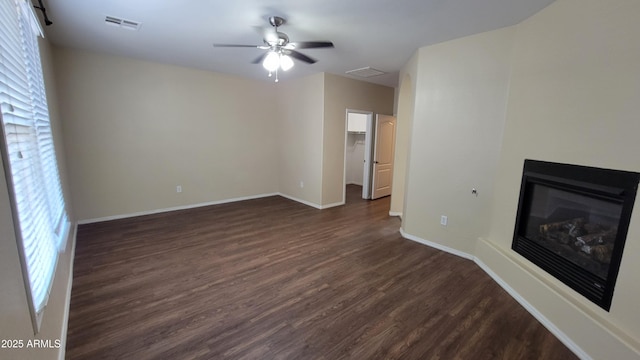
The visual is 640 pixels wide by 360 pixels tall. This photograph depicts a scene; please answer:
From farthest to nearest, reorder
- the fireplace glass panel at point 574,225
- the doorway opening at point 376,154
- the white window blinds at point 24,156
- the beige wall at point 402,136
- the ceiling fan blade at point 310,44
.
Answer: the doorway opening at point 376,154 → the beige wall at point 402,136 → the ceiling fan blade at point 310,44 → the fireplace glass panel at point 574,225 → the white window blinds at point 24,156

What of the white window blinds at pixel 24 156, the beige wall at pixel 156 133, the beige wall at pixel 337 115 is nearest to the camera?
the white window blinds at pixel 24 156

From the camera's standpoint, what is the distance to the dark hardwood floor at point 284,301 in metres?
1.83

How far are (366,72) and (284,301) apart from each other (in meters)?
3.88

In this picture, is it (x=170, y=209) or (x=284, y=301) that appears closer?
(x=284, y=301)

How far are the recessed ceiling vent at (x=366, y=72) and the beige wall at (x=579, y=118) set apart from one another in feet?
7.14

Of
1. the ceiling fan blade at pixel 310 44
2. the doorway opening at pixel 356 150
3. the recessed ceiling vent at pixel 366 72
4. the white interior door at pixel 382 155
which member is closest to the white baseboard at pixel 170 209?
the white interior door at pixel 382 155

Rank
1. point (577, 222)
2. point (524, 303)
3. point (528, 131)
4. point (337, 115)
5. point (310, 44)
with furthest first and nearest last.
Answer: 1. point (337, 115)
2. point (310, 44)
3. point (528, 131)
4. point (524, 303)
5. point (577, 222)

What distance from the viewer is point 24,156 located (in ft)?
4.59

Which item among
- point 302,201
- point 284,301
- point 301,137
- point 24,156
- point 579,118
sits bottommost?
point 284,301

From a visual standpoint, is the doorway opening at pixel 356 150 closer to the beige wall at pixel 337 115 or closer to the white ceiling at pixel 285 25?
the beige wall at pixel 337 115

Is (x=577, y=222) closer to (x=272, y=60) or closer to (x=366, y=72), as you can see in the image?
(x=272, y=60)

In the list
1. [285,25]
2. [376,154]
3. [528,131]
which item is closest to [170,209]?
[285,25]

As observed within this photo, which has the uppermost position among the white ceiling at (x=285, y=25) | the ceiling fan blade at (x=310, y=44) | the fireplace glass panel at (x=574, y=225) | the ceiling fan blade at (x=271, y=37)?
the white ceiling at (x=285, y=25)

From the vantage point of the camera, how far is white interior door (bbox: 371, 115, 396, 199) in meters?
5.62
